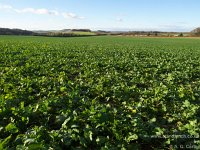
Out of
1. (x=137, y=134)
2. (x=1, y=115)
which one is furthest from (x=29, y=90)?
(x=137, y=134)

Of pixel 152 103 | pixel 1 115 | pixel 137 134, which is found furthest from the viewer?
pixel 152 103

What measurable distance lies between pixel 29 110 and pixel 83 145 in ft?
6.66

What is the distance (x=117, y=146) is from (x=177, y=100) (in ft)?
12.5

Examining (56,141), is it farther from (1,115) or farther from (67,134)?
(1,115)

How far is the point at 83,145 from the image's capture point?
5.11 m

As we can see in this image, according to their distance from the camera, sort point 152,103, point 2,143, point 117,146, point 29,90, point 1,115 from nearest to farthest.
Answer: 1. point 2,143
2. point 117,146
3. point 1,115
4. point 152,103
5. point 29,90

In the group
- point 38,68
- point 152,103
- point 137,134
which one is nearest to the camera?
point 137,134

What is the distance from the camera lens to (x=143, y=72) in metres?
13.7

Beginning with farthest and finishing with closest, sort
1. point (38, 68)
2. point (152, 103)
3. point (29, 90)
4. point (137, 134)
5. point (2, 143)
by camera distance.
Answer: point (38, 68), point (29, 90), point (152, 103), point (137, 134), point (2, 143)

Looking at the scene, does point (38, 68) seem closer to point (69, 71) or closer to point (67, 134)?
point (69, 71)

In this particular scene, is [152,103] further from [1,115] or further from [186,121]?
[1,115]

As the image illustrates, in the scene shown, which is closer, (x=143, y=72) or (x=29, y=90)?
(x=29, y=90)

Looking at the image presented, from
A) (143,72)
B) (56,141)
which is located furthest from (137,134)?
(143,72)

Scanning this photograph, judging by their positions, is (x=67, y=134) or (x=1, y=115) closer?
(x=67, y=134)
